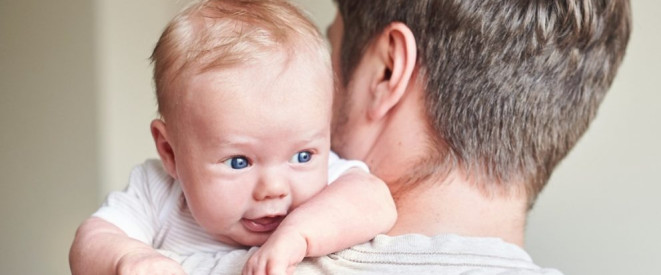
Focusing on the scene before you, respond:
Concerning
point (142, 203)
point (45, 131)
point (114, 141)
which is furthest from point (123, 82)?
point (142, 203)

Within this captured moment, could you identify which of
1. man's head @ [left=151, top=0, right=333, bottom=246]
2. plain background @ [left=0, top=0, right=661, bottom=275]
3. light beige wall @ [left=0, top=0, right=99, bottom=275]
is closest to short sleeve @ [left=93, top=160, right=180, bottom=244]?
man's head @ [left=151, top=0, right=333, bottom=246]

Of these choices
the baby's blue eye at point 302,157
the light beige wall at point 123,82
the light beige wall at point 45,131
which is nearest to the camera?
the baby's blue eye at point 302,157

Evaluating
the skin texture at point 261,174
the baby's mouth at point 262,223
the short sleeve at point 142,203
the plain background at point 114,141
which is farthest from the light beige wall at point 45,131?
the baby's mouth at point 262,223

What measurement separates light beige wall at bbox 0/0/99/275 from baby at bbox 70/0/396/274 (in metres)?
1.25

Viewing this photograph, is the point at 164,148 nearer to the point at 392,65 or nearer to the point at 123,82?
the point at 392,65

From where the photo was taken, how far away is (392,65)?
1.33m

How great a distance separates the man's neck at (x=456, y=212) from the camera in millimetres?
1223

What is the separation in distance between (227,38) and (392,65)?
0.39 meters

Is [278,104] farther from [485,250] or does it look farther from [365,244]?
[485,250]

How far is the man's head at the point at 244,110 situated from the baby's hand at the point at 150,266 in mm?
113

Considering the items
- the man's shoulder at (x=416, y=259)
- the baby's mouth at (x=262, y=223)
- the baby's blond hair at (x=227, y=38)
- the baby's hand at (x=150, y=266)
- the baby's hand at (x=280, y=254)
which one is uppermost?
the baby's blond hair at (x=227, y=38)

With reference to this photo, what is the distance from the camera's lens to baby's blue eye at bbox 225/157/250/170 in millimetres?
1031

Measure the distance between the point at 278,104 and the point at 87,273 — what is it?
359mm

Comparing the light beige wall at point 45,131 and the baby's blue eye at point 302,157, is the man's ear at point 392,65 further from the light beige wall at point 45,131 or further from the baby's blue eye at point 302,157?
the light beige wall at point 45,131
